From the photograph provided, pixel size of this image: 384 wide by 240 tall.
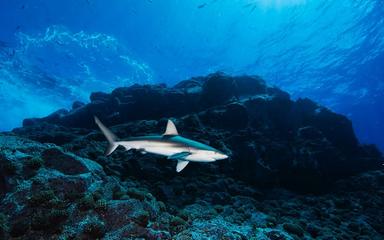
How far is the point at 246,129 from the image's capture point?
17141 mm

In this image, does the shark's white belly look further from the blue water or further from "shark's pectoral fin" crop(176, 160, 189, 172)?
the blue water

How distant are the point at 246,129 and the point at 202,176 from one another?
554 centimetres

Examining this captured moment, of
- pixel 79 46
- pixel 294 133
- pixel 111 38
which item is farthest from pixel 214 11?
pixel 79 46

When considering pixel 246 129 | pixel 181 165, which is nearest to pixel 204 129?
pixel 246 129

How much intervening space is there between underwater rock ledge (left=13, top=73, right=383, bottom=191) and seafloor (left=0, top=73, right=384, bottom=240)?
89 mm

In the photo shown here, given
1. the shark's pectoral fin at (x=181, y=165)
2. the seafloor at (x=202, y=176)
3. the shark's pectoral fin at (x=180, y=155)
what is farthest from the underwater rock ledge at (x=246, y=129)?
the shark's pectoral fin at (x=180, y=155)

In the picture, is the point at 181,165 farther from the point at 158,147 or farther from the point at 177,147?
the point at 158,147

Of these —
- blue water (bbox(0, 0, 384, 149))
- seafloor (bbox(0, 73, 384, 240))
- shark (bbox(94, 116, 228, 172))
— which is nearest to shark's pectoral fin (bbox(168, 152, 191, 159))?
shark (bbox(94, 116, 228, 172))

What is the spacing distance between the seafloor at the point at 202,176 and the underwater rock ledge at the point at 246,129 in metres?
0.09

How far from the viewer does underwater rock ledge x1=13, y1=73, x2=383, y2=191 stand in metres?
15.6

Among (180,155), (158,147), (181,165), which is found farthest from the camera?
(181,165)

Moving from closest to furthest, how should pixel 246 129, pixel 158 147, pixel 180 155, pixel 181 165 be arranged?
pixel 180 155 < pixel 158 147 < pixel 181 165 < pixel 246 129

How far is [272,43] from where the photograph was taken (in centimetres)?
3209

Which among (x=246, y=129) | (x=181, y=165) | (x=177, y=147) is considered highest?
(x=246, y=129)
